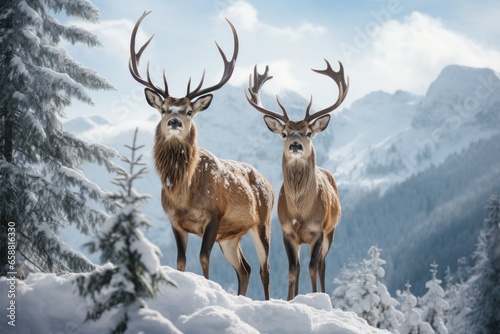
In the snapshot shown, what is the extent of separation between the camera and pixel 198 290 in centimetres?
641

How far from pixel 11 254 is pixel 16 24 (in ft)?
12.8

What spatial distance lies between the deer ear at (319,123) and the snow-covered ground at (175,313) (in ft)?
13.8

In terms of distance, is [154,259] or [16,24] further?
[16,24]

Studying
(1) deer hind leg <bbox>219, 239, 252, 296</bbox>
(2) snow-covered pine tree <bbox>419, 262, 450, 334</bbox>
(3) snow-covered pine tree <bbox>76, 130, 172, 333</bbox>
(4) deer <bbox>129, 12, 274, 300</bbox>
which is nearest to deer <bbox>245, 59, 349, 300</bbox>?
(4) deer <bbox>129, 12, 274, 300</bbox>

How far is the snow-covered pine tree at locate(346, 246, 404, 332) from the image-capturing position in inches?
893

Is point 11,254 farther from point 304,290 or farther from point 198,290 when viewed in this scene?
point 304,290

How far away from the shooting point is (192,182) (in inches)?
360

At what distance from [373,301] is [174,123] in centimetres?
1587

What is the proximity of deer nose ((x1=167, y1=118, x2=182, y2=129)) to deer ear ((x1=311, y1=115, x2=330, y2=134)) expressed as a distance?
2505 millimetres

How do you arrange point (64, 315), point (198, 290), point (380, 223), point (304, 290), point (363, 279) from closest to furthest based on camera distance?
point (64, 315) < point (198, 290) < point (363, 279) < point (304, 290) < point (380, 223)

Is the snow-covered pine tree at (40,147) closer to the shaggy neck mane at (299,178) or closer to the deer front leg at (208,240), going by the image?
the deer front leg at (208,240)

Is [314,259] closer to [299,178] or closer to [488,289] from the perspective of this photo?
[299,178]

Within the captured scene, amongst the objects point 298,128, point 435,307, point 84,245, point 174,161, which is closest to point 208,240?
point 174,161

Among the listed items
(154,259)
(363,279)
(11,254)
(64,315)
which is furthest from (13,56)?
(363,279)
